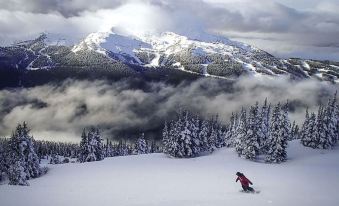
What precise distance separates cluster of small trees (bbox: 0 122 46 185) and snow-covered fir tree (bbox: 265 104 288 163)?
142ft

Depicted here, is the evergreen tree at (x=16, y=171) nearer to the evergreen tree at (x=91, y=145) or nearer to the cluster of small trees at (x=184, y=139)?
the evergreen tree at (x=91, y=145)

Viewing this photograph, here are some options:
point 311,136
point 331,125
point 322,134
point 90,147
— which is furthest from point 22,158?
point 331,125

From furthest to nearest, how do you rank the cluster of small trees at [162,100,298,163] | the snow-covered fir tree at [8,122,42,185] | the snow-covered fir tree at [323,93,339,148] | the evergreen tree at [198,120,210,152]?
1. the evergreen tree at [198,120,210,152]
2. the snow-covered fir tree at [323,93,339,148]
3. the cluster of small trees at [162,100,298,163]
4. the snow-covered fir tree at [8,122,42,185]

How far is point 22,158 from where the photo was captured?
78.4 metres

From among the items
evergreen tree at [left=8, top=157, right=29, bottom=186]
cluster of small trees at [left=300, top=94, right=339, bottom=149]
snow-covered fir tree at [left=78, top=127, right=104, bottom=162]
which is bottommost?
evergreen tree at [left=8, top=157, right=29, bottom=186]

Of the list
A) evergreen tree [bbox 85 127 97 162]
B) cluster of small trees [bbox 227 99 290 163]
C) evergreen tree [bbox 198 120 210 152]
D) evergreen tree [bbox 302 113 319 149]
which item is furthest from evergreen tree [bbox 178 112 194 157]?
evergreen tree [bbox 302 113 319 149]

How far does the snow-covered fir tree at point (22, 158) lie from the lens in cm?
7350

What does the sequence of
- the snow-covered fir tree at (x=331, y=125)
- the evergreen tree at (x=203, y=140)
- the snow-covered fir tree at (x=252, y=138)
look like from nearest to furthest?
the snow-covered fir tree at (x=252, y=138)
the snow-covered fir tree at (x=331, y=125)
the evergreen tree at (x=203, y=140)

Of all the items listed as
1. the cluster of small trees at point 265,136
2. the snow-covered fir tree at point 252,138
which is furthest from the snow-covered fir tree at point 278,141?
the snow-covered fir tree at point 252,138

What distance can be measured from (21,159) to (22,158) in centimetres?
108

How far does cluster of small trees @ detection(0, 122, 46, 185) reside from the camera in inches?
2908

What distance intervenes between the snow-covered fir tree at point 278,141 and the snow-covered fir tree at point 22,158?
43.7 m

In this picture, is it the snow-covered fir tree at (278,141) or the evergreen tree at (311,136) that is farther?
the evergreen tree at (311,136)

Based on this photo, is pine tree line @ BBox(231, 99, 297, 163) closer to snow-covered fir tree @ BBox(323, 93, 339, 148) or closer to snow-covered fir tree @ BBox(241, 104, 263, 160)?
snow-covered fir tree @ BBox(241, 104, 263, 160)
